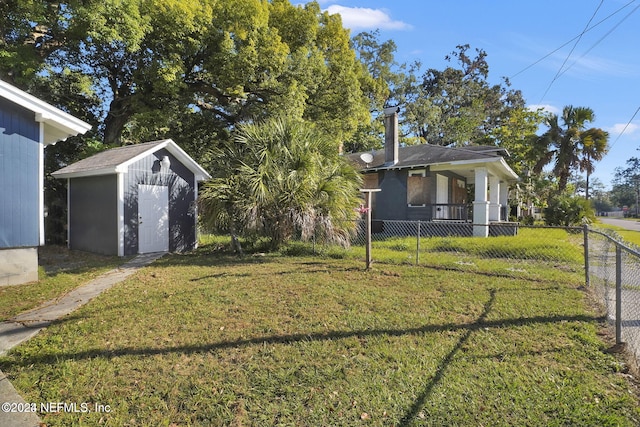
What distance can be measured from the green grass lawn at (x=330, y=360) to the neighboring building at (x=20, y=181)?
7.33 ft

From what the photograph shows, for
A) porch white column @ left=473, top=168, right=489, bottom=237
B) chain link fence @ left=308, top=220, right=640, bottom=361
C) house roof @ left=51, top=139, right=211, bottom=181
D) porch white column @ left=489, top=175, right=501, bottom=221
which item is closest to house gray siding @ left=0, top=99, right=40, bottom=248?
house roof @ left=51, top=139, right=211, bottom=181

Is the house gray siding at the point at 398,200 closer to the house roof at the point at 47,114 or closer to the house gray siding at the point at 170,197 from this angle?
the house gray siding at the point at 170,197

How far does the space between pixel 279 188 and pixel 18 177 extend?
5.23 m

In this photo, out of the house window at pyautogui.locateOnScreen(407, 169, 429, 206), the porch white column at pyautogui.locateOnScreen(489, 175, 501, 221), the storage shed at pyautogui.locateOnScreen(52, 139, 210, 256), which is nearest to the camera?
the storage shed at pyautogui.locateOnScreen(52, 139, 210, 256)

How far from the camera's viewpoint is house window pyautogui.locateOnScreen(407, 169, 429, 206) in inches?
607

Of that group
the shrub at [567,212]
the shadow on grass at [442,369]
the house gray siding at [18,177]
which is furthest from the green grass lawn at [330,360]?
the shrub at [567,212]

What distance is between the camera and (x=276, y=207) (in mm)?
9086

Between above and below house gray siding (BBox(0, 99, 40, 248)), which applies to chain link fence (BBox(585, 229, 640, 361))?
below

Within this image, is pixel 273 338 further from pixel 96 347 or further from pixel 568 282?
pixel 568 282

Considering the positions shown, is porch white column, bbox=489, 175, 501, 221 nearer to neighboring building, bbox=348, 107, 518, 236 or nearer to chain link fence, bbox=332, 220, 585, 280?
neighboring building, bbox=348, 107, 518, 236

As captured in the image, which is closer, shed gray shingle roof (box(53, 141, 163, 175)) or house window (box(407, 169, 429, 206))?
shed gray shingle roof (box(53, 141, 163, 175))

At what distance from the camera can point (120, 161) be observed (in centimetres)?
1006

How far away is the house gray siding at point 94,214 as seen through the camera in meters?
10.1

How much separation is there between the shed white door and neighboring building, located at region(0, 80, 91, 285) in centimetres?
357
